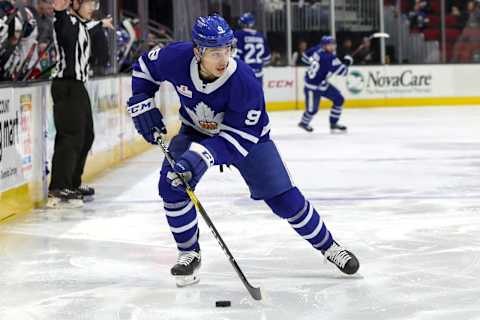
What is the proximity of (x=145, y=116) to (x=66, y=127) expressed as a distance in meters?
2.41

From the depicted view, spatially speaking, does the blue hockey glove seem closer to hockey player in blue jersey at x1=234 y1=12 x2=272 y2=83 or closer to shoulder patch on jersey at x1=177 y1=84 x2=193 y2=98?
shoulder patch on jersey at x1=177 y1=84 x2=193 y2=98

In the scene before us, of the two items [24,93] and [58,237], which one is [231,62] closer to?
[58,237]

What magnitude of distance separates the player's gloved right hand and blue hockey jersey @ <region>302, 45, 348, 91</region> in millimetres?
8204

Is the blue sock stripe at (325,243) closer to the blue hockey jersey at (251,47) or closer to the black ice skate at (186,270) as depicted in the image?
the black ice skate at (186,270)

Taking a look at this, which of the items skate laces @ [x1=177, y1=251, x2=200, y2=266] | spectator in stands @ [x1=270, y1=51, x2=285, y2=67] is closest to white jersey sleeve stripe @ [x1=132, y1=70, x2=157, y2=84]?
skate laces @ [x1=177, y1=251, x2=200, y2=266]

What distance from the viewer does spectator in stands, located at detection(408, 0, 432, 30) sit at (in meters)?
17.2

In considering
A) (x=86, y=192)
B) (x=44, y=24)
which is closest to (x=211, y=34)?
(x=86, y=192)

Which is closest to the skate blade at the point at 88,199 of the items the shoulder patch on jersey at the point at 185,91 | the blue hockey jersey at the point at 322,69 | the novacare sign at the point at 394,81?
the shoulder patch on jersey at the point at 185,91

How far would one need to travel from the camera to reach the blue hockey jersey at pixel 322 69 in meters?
11.6

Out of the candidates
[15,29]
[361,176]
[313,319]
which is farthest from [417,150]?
Answer: [313,319]

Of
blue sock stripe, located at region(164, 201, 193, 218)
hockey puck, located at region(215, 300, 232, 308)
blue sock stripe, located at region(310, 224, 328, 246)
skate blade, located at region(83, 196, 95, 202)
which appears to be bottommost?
skate blade, located at region(83, 196, 95, 202)

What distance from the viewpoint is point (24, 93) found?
560 cm

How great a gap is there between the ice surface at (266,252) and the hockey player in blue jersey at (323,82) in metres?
3.61

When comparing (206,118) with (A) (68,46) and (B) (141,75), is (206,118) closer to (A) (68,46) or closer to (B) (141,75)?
(B) (141,75)
